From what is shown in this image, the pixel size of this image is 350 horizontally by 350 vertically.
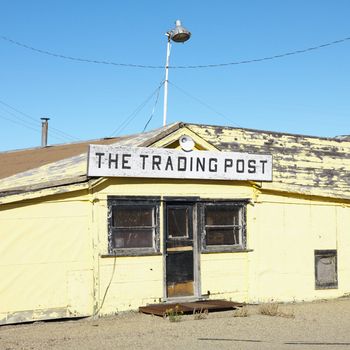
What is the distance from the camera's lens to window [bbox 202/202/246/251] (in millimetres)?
12169

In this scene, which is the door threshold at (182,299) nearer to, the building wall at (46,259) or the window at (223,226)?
the window at (223,226)

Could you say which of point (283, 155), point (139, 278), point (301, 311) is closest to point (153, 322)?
point (139, 278)

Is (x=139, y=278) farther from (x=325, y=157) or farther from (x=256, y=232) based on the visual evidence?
(x=325, y=157)

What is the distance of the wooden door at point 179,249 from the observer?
1180 cm

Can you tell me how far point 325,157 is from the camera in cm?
1503

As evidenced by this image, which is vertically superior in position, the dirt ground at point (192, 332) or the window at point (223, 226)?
the window at point (223, 226)

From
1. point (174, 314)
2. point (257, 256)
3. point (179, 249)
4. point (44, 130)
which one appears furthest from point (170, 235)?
point (44, 130)

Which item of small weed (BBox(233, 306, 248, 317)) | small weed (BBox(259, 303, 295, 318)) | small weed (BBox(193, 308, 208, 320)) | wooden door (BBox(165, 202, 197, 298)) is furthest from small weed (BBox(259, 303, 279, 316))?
wooden door (BBox(165, 202, 197, 298))

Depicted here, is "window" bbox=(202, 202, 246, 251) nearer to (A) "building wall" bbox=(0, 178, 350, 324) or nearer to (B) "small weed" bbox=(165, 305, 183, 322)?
Result: (A) "building wall" bbox=(0, 178, 350, 324)

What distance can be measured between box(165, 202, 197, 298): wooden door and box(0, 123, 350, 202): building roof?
1.41 m

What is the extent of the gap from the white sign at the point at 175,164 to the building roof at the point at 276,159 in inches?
14.2

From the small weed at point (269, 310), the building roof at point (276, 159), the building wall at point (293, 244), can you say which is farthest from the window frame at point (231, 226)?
the small weed at point (269, 310)

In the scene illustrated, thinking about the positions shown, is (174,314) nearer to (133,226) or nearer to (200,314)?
(200,314)

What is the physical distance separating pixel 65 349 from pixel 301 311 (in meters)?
5.03
